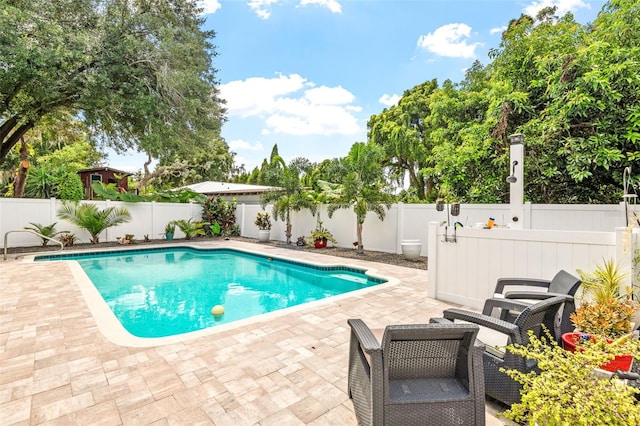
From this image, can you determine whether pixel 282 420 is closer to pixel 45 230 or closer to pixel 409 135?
pixel 45 230

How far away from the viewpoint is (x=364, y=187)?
9.96 metres

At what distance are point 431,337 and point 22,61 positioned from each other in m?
11.9

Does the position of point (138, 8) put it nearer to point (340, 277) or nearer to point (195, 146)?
point (195, 146)

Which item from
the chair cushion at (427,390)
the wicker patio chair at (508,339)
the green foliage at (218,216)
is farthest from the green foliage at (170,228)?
the chair cushion at (427,390)

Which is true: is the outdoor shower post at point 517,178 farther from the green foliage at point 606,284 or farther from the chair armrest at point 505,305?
the chair armrest at point 505,305

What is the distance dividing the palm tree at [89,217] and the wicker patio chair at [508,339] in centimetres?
1307

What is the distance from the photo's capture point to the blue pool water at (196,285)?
548cm

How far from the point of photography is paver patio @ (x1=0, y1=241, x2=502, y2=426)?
2.34m

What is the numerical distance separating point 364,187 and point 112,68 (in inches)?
343

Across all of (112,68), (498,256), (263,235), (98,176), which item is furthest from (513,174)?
(98,176)

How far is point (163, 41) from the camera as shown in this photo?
10.7m

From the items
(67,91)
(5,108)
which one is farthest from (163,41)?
(5,108)

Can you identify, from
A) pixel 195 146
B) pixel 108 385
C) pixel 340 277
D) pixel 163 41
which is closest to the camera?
pixel 108 385

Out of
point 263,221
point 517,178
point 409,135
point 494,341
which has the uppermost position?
point 409,135
